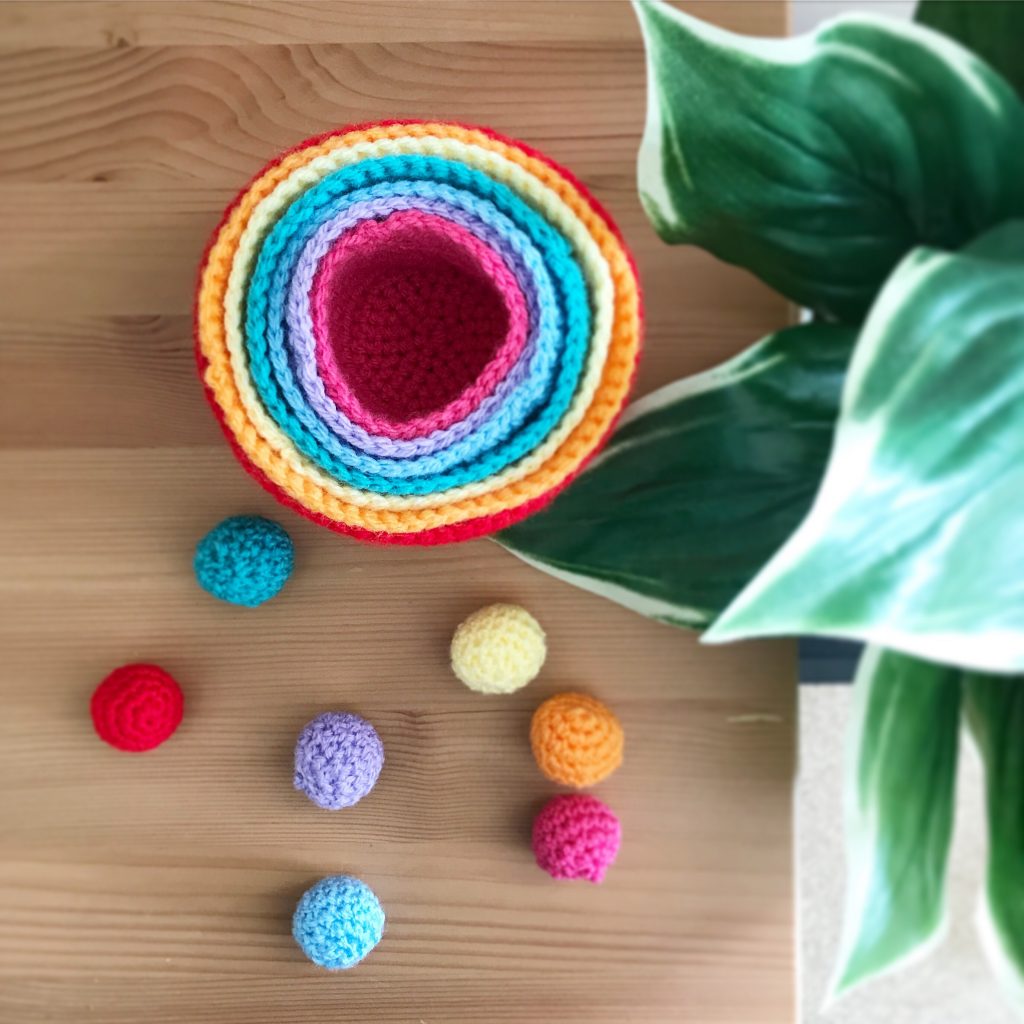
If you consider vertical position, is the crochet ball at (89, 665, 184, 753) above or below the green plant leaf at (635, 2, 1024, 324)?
below

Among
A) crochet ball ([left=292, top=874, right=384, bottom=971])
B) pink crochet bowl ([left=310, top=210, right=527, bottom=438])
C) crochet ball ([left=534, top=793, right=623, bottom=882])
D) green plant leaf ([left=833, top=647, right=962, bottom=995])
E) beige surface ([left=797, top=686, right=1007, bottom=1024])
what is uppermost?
pink crochet bowl ([left=310, top=210, right=527, bottom=438])

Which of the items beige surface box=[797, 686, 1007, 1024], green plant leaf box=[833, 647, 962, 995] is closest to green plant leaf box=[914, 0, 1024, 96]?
green plant leaf box=[833, 647, 962, 995]

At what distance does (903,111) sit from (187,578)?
0.39 metres

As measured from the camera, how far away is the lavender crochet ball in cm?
46

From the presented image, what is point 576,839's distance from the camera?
45 cm

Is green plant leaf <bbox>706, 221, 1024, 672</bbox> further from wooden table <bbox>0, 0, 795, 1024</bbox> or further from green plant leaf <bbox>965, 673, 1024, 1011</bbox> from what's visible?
wooden table <bbox>0, 0, 795, 1024</bbox>

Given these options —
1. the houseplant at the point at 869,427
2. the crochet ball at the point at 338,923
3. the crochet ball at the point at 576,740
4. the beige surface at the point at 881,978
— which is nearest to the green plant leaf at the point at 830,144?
the houseplant at the point at 869,427

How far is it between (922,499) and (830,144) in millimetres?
148

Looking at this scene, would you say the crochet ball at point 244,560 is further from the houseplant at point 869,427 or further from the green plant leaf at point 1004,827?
the green plant leaf at point 1004,827

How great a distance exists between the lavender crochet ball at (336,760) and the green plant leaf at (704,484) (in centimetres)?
13

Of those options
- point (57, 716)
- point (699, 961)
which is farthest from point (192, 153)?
point (699, 961)

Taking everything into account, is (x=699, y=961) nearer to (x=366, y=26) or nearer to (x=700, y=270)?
(x=700, y=270)

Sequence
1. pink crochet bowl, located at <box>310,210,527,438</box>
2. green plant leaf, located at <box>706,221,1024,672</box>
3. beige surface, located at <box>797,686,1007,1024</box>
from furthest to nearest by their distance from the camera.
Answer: beige surface, located at <box>797,686,1007,1024</box> < pink crochet bowl, located at <box>310,210,527,438</box> < green plant leaf, located at <box>706,221,1024,672</box>

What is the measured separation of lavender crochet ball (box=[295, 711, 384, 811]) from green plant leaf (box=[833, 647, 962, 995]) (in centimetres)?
23
